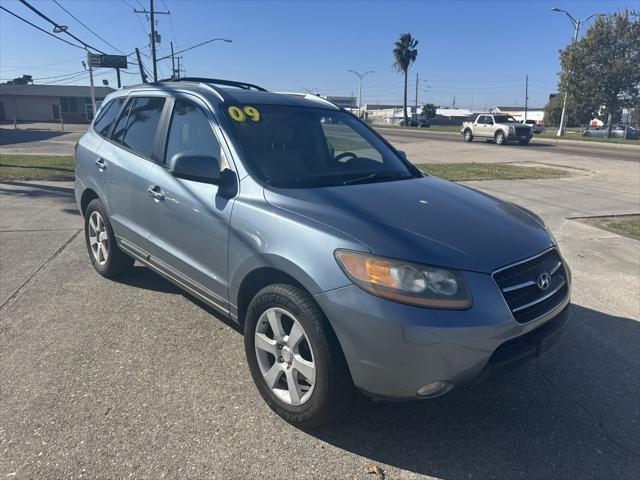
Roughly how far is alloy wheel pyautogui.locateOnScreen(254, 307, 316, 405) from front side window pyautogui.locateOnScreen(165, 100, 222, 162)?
1177 millimetres

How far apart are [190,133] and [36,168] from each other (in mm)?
11019

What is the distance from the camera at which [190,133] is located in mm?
3627

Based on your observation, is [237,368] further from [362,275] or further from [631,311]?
[631,311]

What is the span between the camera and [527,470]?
2.50m

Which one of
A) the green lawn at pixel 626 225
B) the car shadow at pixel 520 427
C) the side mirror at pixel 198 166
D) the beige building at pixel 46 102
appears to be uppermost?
the beige building at pixel 46 102

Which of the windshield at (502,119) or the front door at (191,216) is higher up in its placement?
the windshield at (502,119)

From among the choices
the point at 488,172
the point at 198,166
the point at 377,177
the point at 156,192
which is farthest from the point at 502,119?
the point at 198,166

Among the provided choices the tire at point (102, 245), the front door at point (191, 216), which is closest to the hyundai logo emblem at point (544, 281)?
the front door at point (191, 216)

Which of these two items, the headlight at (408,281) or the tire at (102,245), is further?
the tire at (102,245)

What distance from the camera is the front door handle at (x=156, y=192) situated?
3.63 m

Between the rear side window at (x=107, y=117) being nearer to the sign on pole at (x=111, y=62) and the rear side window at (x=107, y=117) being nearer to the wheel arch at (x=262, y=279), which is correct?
the wheel arch at (x=262, y=279)

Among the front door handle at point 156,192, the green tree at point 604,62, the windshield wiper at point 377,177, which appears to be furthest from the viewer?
the green tree at point 604,62

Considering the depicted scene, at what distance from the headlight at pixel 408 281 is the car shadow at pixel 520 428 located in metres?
0.57

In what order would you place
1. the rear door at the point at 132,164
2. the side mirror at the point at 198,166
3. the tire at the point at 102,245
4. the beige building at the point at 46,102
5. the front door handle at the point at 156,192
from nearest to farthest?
the side mirror at the point at 198,166 < the front door handle at the point at 156,192 < the rear door at the point at 132,164 < the tire at the point at 102,245 < the beige building at the point at 46,102
